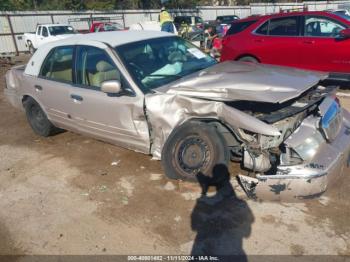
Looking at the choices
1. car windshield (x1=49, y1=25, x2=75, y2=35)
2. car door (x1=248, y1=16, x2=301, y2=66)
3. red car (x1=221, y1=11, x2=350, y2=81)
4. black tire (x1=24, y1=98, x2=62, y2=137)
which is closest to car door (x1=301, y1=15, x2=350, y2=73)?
red car (x1=221, y1=11, x2=350, y2=81)

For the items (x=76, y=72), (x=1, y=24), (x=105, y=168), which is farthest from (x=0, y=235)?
(x=1, y=24)

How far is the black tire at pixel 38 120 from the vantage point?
5.71 meters

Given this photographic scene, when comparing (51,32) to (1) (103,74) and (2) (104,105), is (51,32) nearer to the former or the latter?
(1) (103,74)

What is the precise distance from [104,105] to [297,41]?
504 centimetres

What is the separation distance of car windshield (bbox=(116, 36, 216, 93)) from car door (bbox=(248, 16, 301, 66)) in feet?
11.0

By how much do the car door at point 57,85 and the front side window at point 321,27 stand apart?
17.1ft

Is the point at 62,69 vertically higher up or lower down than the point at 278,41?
higher up

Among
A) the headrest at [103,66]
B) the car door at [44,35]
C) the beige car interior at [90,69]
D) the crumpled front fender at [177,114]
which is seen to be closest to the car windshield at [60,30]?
the car door at [44,35]

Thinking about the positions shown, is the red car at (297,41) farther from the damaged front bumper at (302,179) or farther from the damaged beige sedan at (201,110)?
the damaged front bumper at (302,179)

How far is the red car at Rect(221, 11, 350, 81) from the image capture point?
23.5 ft

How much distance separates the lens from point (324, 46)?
23.9 feet

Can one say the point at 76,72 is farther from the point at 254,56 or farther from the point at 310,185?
the point at 254,56

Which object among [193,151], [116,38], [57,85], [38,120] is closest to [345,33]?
[116,38]

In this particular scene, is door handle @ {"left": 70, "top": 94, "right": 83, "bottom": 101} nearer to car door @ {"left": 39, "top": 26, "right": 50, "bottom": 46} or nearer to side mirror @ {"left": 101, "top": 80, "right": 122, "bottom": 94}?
side mirror @ {"left": 101, "top": 80, "right": 122, "bottom": 94}
